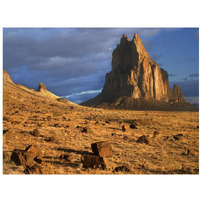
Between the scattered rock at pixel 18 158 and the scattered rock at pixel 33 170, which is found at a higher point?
the scattered rock at pixel 18 158

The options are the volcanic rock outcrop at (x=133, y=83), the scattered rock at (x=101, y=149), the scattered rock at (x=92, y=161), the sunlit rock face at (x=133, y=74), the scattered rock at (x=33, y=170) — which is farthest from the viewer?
the sunlit rock face at (x=133, y=74)

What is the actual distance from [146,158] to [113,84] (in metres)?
138

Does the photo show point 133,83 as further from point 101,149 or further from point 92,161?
point 92,161

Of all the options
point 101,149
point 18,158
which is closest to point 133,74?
point 101,149

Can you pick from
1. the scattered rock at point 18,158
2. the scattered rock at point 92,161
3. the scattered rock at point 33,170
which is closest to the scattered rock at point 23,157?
the scattered rock at point 18,158

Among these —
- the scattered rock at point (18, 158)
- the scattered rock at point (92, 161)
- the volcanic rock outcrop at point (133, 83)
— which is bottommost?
the scattered rock at point (92, 161)

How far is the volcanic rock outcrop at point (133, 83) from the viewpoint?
130125mm

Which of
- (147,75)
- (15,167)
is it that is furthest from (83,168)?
(147,75)

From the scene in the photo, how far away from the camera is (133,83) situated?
455 feet

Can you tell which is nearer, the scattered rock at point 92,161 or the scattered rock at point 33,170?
the scattered rock at point 33,170

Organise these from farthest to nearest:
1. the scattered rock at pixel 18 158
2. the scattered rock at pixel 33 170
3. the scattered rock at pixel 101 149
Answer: the scattered rock at pixel 101 149, the scattered rock at pixel 18 158, the scattered rock at pixel 33 170

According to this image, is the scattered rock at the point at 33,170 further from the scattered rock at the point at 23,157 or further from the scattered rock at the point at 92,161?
the scattered rock at the point at 92,161

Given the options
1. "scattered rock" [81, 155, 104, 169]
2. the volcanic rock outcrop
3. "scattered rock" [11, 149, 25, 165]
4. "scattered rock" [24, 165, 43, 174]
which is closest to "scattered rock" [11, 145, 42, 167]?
"scattered rock" [11, 149, 25, 165]

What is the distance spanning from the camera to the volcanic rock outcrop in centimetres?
13012
